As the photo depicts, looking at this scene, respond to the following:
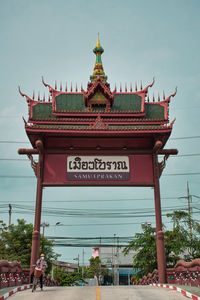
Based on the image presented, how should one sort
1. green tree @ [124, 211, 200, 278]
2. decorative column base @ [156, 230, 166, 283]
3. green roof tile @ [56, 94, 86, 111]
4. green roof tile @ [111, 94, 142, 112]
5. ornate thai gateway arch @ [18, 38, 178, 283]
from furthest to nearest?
green tree @ [124, 211, 200, 278] → green roof tile @ [111, 94, 142, 112] → green roof tile @ [56, 94, 86, 111] → ornate thai gateway arch @ [18, 38, 178, 283] → decorative column base @ [156, 230, 166, 283]

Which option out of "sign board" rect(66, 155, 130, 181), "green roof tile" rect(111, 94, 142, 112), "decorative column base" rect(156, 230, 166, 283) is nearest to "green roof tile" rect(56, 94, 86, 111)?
"green roof tile" rect(111, 94, 142, 112)

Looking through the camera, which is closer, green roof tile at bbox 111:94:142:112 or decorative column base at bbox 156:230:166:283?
decorative column base at bbox 156:230:166:283

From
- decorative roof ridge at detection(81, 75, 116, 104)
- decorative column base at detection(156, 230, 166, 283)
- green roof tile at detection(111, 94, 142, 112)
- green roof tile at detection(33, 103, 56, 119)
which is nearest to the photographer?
decorative column base at detection(156, 230, 166, 283)

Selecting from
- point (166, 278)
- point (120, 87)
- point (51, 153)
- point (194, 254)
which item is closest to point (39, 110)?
Result: point (51, 153)

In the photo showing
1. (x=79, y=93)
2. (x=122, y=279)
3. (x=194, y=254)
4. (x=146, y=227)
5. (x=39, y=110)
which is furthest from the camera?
(x=122, y=279)

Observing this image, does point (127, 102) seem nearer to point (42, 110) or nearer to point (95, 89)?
point (95, 89)

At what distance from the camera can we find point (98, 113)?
62.2 feet

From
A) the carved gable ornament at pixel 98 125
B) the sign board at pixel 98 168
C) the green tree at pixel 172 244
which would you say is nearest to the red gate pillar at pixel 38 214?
the sign board at pixel 98 168

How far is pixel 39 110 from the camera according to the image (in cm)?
1941

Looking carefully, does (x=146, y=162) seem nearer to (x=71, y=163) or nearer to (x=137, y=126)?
(x=137, y=126)

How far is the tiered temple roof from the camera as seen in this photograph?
1773 centimetres

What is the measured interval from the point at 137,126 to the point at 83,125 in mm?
2972

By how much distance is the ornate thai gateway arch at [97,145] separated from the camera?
17.7 m

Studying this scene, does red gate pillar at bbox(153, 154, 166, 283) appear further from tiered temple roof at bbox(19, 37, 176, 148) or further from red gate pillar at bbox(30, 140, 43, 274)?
red gate pillar at bbox(30, 140, 43, 274)
